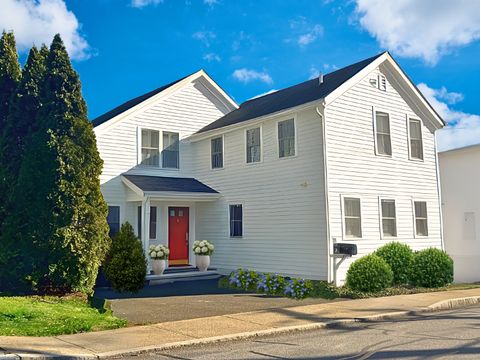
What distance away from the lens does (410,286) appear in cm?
1567

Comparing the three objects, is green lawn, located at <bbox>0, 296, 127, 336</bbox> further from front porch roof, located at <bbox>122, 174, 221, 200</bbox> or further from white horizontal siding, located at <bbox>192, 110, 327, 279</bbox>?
white horizontal siding, located at <bbox>192, 110, 327, 279</bbox>

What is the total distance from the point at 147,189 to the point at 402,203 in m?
8.96

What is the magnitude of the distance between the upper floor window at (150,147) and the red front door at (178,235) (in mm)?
2099

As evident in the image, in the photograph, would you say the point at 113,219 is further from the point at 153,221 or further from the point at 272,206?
the point at 272,206

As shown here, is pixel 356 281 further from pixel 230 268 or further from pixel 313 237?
pixel 230 268

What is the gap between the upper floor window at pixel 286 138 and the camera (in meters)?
16.6

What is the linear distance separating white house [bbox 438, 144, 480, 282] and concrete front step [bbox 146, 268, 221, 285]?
10709 millimetres

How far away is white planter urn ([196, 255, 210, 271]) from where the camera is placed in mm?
18062

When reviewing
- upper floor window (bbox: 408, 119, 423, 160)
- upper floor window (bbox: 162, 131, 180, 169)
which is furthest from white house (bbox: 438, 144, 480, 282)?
upper floor window (bbox: 162, 131, 180, 169)

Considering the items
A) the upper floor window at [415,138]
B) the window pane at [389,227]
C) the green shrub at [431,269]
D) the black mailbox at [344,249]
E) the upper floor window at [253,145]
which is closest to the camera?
the black mailbox at [344,249]

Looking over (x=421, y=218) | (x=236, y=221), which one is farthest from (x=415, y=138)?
(x=236, y=221)

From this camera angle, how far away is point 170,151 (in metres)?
20.2

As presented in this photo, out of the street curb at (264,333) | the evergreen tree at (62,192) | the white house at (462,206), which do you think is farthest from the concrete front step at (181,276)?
the white house at (462,206)

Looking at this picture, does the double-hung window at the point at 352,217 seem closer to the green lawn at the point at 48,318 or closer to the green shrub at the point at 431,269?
the green shrub at the point at 431,269
